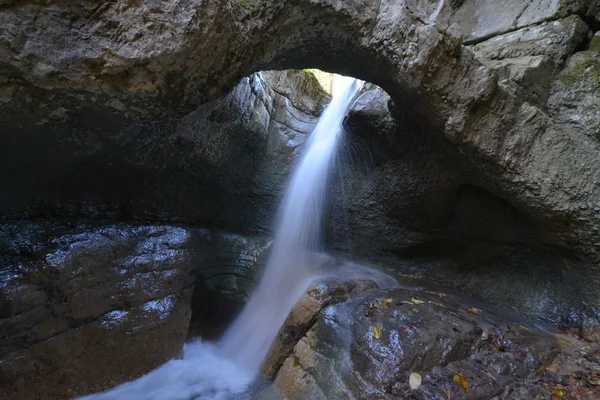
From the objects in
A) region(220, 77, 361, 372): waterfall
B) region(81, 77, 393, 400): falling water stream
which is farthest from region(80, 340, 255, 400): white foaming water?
region(220, 77, 361, 372): waterfall

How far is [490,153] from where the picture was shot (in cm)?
383

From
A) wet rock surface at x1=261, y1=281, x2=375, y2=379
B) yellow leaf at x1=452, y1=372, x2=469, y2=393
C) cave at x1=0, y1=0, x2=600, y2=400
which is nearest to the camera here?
cave at x1=0, y1=0, x2=600, y2=400

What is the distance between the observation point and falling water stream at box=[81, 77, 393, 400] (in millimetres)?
3719

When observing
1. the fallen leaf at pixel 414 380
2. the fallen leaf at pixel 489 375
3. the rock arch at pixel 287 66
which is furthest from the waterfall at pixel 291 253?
the rock arch at pixel 287 66

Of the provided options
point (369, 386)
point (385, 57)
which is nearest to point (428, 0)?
point (385, 57)

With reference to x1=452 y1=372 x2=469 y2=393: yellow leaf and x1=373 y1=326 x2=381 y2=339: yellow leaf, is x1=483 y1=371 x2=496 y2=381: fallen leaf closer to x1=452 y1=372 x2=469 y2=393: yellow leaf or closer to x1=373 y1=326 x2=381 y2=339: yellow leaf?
x1=452 y1=372 x2=469 y2=393: yellow leaf

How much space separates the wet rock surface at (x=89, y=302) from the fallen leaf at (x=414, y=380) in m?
2.72

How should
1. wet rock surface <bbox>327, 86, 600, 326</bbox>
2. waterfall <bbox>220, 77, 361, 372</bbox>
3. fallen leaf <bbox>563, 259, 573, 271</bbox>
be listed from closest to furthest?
fallen leaf <bbox>563, 259, 573, 271</bbox>
wet rock surface <bbox>327, 86, 600, 326</bbox>
waterfall <bbox>220, 77, 361, 372</bbox>

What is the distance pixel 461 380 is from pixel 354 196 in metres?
3.43

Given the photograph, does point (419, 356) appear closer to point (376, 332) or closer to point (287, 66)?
point (376, 332)

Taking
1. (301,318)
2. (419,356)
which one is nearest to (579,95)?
(419,356)

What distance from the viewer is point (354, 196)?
586 centimetres

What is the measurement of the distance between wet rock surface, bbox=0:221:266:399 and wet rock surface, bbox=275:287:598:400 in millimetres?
1647

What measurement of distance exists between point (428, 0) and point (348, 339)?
13.8 ft
